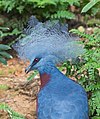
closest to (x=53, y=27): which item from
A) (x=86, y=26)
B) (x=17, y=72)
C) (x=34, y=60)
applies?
(x=34, y=60)

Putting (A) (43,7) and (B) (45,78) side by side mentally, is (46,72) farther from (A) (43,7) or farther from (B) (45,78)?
(A) (43,7)

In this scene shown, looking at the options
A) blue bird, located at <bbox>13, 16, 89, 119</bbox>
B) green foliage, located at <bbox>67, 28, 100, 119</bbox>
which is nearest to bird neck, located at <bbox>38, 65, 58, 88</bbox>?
blue bird, located at <bbox>13, 16, 89, 119</bbox>

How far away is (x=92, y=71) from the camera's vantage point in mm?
4508

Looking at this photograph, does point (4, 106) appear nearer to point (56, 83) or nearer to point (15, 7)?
point (56, 83)

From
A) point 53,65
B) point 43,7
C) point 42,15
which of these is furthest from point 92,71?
point 42,15

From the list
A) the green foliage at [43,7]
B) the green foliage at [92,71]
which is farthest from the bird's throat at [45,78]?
the green foliage at [43,7]

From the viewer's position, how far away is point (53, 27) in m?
4.52

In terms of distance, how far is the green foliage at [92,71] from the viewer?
14.5 feet

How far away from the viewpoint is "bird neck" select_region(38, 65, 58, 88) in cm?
436

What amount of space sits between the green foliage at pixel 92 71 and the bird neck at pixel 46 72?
30cm

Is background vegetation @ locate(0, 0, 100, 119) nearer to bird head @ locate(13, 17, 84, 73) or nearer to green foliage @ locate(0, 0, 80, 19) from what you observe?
green foliage @ locate(0, 0, 80, 19)

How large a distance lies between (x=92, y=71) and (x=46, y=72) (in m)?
0.46

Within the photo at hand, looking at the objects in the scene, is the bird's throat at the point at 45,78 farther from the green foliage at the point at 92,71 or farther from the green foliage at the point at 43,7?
the green foliage at the point at 43,7

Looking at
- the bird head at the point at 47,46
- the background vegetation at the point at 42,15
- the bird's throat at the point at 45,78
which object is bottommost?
the bird's throat at the point at 45,78
